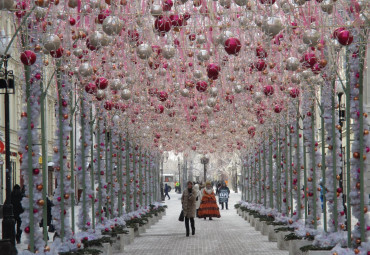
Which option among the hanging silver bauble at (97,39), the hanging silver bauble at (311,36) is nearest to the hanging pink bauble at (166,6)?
the hanging silver bauble at (97,39)

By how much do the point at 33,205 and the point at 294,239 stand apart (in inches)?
234

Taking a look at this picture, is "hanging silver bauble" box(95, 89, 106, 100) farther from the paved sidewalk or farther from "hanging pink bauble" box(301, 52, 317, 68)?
"hanging pink bauble" box(301, 52, 317, 68)

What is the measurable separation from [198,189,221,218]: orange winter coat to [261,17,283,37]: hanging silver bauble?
25297 mm

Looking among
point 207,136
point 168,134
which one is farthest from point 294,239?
point 207,136

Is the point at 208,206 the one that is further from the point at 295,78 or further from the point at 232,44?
the point at 232,44

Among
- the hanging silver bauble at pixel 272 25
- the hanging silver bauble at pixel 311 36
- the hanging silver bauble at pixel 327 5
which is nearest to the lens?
the hanging silver bauble at pixel 272 25

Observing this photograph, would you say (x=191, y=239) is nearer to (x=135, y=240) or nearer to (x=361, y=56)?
(x=135, y=240)

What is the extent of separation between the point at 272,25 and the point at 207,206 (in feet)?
85.2

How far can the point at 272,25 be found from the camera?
8555 mm

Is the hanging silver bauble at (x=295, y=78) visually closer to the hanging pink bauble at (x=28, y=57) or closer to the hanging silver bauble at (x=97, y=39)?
the hanging silver bauble at (x=97, y=39)

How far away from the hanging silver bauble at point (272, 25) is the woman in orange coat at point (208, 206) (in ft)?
82.0

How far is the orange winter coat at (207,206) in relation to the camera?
3369cm

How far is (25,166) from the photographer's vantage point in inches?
479

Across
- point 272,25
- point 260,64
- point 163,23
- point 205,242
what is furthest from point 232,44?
point 205,242
